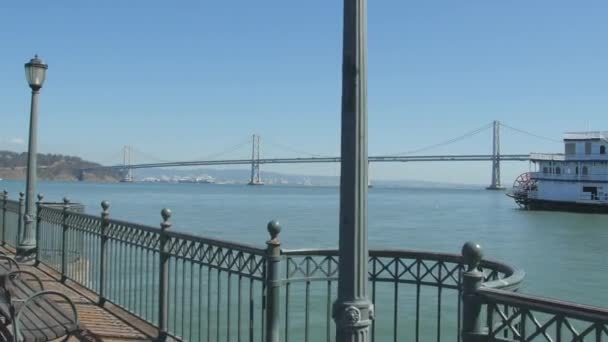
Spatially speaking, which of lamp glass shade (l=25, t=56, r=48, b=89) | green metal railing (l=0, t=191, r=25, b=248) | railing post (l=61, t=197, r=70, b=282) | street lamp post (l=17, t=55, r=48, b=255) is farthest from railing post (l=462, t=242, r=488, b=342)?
green metal railing (l=0, t=191, r=25, b=248)

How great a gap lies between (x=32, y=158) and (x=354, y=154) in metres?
9.03

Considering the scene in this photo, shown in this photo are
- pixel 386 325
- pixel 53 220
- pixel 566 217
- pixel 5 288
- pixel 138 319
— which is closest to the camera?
pixel 5 288

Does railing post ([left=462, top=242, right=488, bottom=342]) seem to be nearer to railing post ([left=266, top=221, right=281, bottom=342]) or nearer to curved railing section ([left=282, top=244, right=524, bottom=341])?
curved railing section ([left=282, top=244, right=524, bottom=341])

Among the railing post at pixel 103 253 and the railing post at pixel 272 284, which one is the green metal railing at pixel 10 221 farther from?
the railing post at pixel 272 284

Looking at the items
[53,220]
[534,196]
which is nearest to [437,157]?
[534,196]

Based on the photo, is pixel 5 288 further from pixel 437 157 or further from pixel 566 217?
pixel 437 157

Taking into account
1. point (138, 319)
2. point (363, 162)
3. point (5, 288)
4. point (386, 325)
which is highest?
point (363, 162)

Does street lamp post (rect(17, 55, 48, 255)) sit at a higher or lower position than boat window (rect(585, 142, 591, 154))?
lower

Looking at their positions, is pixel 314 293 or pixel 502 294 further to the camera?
pixel 314 293

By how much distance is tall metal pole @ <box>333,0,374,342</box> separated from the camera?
3186mm

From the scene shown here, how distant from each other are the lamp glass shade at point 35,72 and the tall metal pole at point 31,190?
0.16 metres

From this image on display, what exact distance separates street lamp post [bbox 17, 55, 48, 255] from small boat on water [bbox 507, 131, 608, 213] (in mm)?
65860

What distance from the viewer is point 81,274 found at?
347 inches

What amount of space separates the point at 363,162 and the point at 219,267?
217 centimetres
